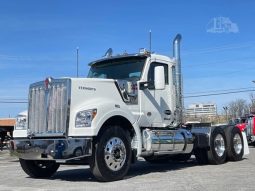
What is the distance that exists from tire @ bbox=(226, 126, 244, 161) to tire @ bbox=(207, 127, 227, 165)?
15 cm

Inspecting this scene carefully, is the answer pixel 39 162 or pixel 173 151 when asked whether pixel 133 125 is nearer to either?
pixel 173 151

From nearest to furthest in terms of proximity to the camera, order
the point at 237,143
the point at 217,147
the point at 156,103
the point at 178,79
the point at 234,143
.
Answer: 1. the point at 156,103
2. the point at 178,79
3. the point at 217,147
4. the point at 234,143
5. the point at 237,143

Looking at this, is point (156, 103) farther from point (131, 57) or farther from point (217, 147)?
point (217, 147)

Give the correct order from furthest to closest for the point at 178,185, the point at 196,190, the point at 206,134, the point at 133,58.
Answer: the point at 206,134 → the point at 133,58 → the point at 178,185 → the point at 196,190

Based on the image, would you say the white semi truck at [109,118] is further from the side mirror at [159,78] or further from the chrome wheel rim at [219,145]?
the chrome wheel rim at [219,145]

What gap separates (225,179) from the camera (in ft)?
32.7

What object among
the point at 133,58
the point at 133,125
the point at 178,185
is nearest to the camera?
the point at 178,185

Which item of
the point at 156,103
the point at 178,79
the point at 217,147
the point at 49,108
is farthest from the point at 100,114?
the point at 217,147

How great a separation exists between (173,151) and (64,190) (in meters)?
3.73

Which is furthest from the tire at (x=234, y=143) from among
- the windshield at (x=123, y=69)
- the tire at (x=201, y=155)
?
the windshield at (x=123, y=69)

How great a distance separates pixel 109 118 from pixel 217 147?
5083 mm

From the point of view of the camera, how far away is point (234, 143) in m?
14.7

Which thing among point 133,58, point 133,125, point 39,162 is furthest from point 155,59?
point 39,162

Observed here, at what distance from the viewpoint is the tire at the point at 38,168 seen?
37.2ft
